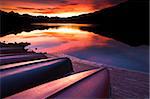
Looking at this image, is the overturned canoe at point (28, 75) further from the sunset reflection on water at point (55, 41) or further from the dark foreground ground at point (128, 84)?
the sunset reflection on water at point (55, 41)

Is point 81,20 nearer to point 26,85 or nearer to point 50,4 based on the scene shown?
point 50,4

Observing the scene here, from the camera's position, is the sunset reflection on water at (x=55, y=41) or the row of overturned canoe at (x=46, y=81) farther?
the sunset reflection on water at (x=55, y=41)

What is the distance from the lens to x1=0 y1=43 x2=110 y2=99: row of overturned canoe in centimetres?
196

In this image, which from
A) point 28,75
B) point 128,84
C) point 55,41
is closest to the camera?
point 28,75

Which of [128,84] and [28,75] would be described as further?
[128,84]

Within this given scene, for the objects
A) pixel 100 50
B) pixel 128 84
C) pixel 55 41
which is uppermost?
pixel 55 41

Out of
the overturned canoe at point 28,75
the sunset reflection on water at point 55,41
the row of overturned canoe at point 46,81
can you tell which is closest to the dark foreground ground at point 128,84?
the row of overturned canoe at point 46,81

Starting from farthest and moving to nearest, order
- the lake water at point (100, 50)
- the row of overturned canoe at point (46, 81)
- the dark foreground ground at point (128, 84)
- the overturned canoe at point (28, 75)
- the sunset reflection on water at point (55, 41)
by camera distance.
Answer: the sunset reflection on water at point (55, 41), the lake water at point (100, 50), the dark foreground ground at point (128, 84), the overturned canoe at point (28, 75), the row of overturned canoe at point (46, 81)

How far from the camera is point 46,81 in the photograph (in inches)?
101

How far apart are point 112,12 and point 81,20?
10.4 metres

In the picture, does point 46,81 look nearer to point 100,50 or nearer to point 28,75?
point 28,75

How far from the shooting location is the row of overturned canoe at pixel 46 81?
1.96 metres

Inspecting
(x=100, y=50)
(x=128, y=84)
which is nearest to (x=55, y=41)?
(x=100, y=50)

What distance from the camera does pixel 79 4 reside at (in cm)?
956
